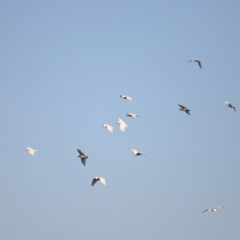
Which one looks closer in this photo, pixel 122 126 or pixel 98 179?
pixel 98 179

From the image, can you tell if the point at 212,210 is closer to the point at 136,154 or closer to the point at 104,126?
the point at 136,154

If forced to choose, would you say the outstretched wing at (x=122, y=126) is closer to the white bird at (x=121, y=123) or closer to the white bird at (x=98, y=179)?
the white bird at (x=121, y=123)

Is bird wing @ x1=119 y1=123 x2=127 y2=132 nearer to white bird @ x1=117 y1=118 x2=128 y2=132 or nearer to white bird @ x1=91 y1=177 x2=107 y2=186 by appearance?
white bird @ x1=117 y1=118 x2=128 y2=132

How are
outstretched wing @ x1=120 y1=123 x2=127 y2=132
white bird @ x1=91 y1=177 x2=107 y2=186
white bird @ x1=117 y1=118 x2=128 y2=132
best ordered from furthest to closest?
white bird @ x1=117 y1=118 x2=128 y2=132, outstretched wing @ x1=120 y1=123 x2=127 y2=132, white bird @ x1=91 y1=177 x2=107 y2=186

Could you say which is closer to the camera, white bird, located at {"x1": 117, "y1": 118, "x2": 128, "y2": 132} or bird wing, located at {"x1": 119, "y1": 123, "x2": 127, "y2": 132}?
bird wing, located at {"x1": 119, "y1": 123, "x2": 127, "y2": 132}

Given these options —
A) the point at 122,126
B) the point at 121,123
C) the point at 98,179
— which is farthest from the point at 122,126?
the point at 98,179

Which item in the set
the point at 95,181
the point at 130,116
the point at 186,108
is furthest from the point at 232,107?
the point at 95,181

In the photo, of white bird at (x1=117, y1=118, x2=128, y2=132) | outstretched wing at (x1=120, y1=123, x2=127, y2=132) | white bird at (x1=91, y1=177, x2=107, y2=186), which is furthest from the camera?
white bird at (x1=117, y1=118, x2=128, y2=132)

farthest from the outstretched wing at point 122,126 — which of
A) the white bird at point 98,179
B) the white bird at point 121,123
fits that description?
the white bird at point 98,179

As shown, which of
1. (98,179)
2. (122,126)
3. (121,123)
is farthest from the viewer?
(121,123)

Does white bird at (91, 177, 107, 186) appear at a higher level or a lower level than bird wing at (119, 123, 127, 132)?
lower

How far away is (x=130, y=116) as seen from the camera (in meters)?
86.7

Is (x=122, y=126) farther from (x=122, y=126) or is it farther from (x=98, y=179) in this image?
(x=98, y=179)

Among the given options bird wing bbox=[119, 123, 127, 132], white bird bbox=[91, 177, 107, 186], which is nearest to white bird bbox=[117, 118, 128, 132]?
bird wing bbox=[119, 123, 127, 132]
